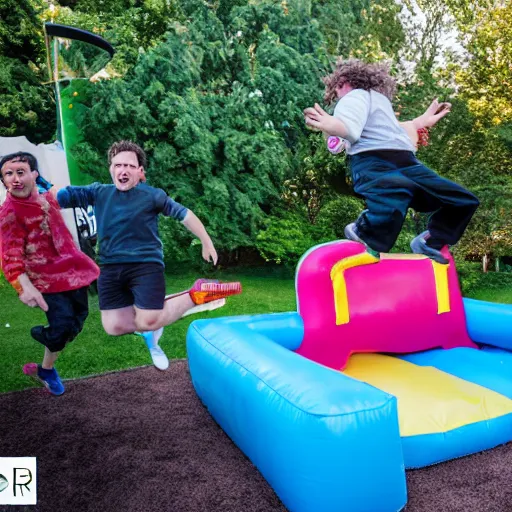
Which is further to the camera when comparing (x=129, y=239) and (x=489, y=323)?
(x=489, y=323)

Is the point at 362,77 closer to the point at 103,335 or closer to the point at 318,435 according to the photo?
the point at 318,435

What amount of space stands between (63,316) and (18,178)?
0.71 m

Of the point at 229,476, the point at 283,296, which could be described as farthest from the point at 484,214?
the point at 229,476

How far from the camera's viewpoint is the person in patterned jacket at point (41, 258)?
2678mm

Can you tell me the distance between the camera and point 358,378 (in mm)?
2988

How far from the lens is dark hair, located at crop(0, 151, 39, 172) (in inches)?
106

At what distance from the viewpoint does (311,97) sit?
13.0 ft

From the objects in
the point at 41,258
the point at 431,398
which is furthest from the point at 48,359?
the point at 431,398

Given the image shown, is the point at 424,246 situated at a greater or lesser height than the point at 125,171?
lesser

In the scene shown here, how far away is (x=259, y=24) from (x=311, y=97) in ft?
1.95

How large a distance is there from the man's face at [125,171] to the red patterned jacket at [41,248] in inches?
12.6

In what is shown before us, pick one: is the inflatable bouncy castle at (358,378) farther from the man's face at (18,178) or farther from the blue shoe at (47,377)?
the man's face at (18,178)

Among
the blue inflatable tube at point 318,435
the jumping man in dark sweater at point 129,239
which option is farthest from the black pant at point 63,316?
the blue inflatable tube at point 318,435

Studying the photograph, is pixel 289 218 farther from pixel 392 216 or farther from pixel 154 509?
pixel 154 509
